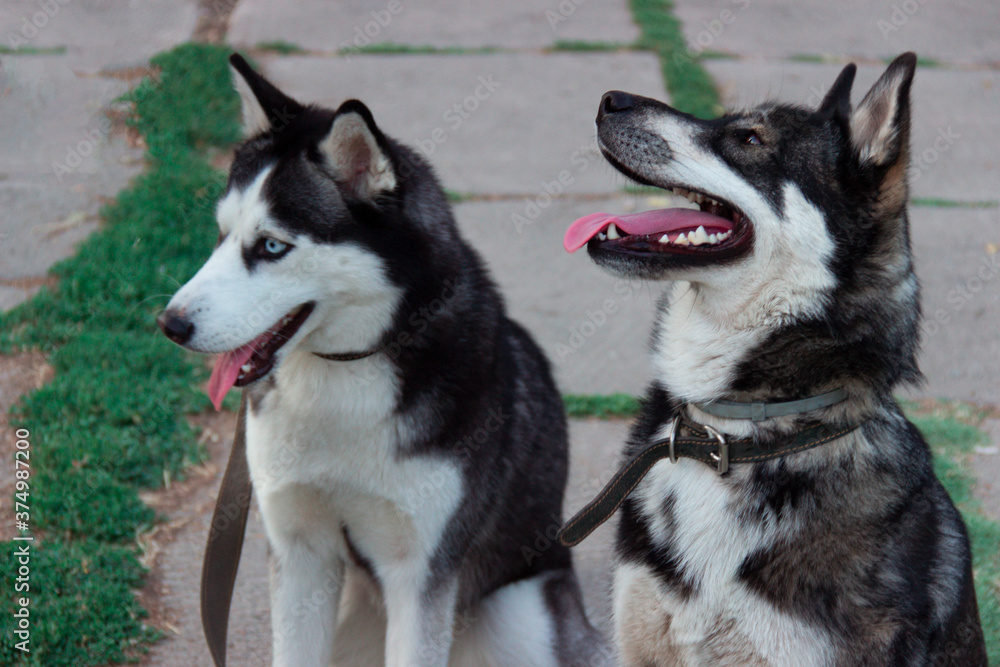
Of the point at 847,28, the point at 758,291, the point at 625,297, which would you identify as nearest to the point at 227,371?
the point at 758,291

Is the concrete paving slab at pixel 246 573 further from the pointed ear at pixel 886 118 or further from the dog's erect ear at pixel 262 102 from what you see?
the dog's erect ear at pixel 262 102

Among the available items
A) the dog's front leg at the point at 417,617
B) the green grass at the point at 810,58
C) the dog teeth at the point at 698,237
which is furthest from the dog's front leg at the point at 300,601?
the green grass at the point at 810,58

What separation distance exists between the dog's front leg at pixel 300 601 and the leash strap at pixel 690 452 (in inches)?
31.5

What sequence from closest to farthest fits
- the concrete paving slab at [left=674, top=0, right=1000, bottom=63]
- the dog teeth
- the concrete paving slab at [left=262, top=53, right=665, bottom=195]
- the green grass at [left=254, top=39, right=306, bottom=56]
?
1. the dog teeth
2. the concrete paving slab at [left=262, top=53, right=665, bottom=195]
3. the green grass at [left=254, top=39, right=306, bottom=56]
4. the concrete paving slab at [left=674, top=0, right=1000, bottom=63]

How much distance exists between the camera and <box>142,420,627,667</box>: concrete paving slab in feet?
10.2

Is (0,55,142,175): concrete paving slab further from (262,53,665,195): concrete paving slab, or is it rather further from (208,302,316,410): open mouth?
(208,302,316,410): open mouth

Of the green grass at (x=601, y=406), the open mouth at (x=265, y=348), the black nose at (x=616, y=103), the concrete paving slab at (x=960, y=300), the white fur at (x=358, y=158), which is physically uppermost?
the black nose at (x=616, y=103)

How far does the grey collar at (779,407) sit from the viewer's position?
2.26 metres

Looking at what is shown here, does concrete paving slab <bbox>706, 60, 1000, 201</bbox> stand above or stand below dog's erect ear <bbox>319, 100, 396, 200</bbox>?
below

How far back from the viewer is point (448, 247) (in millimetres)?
2676

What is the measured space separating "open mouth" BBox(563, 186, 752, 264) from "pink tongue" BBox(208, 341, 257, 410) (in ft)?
2.97

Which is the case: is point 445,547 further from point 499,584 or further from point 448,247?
point 448,247

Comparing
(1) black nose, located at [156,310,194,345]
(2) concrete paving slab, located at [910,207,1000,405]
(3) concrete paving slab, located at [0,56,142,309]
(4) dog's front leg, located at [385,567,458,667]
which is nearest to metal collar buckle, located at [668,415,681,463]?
(4) dog's front leg, located at [385,567,458,667]

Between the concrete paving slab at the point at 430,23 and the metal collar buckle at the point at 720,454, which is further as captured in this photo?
the concrete paving slab at the point at 430,23
